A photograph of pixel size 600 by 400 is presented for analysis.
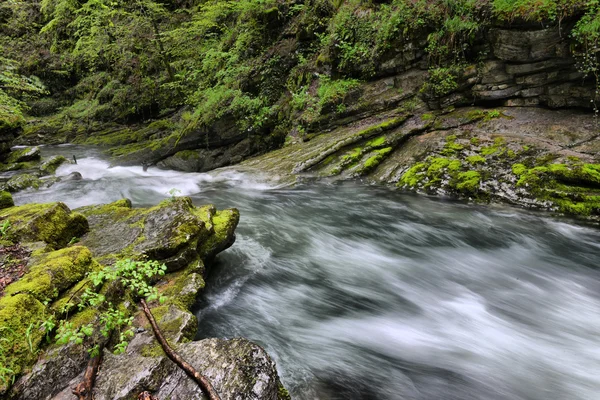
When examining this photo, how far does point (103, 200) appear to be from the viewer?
9523mm

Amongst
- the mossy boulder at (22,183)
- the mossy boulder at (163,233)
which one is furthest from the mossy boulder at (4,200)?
the mossy boulder at (22,183)

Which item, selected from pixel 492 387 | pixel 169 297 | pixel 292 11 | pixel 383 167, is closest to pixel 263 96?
pixel 292 11

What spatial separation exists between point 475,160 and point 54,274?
7969mm

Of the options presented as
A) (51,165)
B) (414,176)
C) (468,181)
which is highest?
(468,181)

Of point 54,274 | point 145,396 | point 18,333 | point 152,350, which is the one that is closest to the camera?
point 145,396

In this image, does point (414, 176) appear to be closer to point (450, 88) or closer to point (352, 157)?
point (352, 157)

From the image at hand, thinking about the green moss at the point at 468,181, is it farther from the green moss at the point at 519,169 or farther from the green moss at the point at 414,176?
the green moss at the point at 414,176

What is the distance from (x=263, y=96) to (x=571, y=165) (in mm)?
9861

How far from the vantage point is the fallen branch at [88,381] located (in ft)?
7.89

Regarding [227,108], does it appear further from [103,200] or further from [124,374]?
[124,374]

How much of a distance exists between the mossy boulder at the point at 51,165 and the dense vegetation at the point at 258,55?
6.12 feet

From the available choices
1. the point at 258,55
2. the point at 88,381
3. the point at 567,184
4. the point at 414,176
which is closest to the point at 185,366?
the point at 88,381

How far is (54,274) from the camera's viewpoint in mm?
3232

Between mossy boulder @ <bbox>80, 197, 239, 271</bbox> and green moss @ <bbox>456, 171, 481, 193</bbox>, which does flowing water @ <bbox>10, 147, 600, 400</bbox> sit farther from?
mossy boulder @ <bbox>80, 197, 239, 271</bbox>
